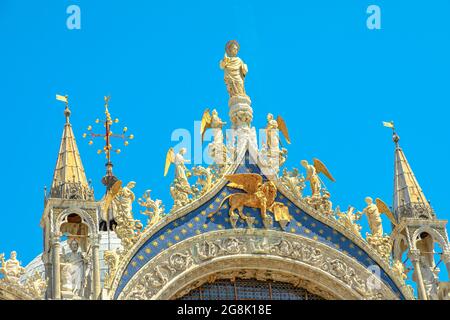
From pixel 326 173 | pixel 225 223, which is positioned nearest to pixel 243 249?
pixel 225 223

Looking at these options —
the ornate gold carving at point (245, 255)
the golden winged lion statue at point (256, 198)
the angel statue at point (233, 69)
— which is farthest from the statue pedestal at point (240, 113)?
the ornate gold carving at point (245, 255)

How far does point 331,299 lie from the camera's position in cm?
3120

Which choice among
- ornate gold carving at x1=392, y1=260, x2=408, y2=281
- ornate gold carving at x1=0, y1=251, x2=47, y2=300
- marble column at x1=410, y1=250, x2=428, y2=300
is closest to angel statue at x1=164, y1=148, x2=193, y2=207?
ornate gold carving at x1=0, y1=251, x2=47, y2=300

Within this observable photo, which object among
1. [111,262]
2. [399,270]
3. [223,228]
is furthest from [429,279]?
[111,262]

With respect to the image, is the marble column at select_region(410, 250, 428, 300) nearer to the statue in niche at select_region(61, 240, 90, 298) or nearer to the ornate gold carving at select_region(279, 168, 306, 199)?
the ornate gold carving at select_region(279, 168, 306, 199)

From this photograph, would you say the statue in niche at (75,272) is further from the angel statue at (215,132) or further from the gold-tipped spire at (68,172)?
the angel statue at (215,132)

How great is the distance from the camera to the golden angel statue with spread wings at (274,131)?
32438 millimetres

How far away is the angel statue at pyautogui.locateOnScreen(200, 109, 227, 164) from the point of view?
31828 millimetres

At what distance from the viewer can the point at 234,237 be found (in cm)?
3080

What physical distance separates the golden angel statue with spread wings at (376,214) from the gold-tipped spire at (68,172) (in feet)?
19.2
